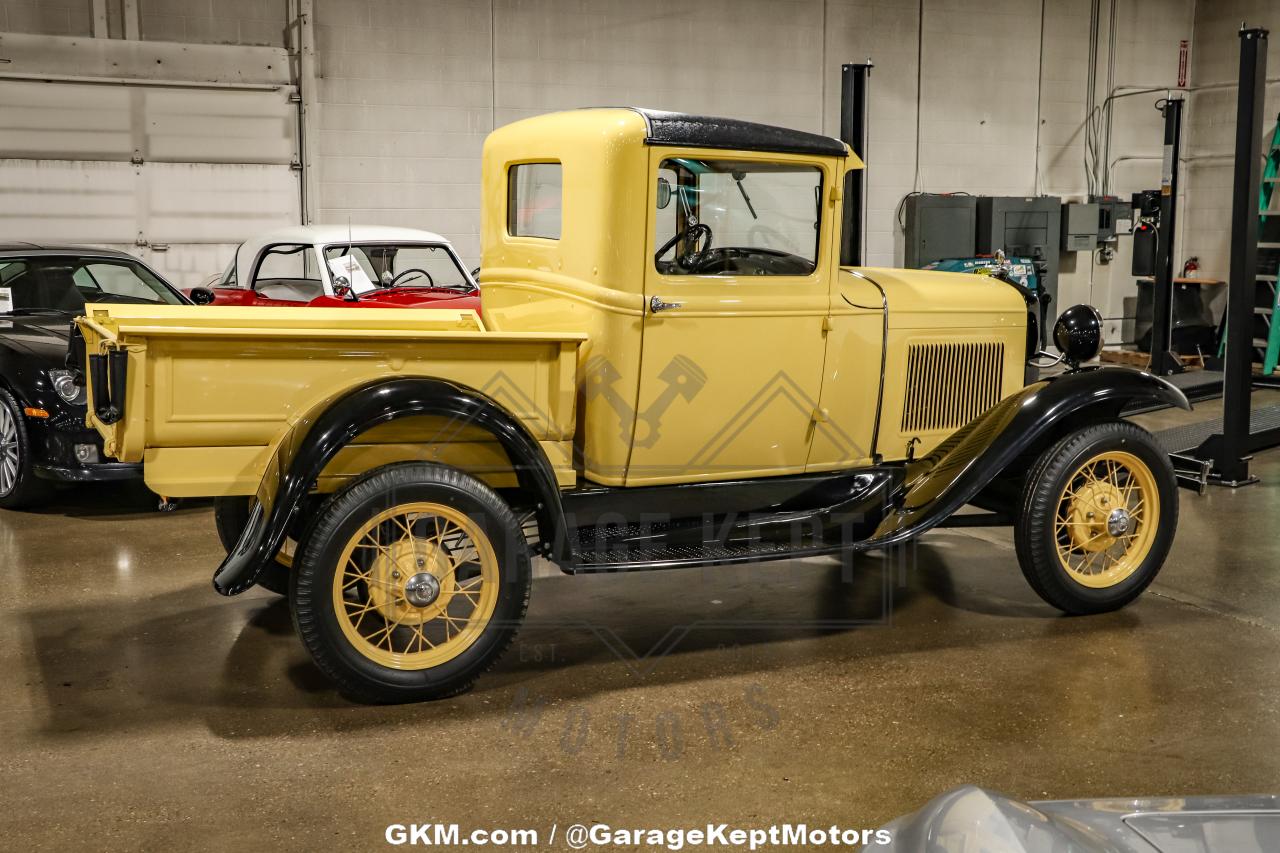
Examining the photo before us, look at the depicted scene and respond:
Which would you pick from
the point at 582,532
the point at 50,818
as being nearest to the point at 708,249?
the point at 582,532

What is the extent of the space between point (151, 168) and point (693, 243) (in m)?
7.60

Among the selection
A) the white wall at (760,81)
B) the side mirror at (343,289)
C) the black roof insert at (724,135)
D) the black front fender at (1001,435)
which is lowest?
the black front fender at (1001,435)

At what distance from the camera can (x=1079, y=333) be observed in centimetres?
472

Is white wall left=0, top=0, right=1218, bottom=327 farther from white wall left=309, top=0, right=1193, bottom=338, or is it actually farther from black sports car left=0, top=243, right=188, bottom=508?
black sports car left=0, top=243, right=188, bottom=508

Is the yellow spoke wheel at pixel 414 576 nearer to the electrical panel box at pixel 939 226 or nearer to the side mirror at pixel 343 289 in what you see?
the side mirror at pixel 343 289

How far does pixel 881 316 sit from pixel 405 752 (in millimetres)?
2312

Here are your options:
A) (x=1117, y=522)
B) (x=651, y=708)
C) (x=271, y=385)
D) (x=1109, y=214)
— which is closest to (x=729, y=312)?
(x=651, y=708)

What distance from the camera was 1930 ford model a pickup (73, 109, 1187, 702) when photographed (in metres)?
3.55

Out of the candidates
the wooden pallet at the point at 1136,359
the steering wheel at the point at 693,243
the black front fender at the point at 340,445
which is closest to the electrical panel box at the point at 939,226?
the wooden pallet at the point at 1136,359

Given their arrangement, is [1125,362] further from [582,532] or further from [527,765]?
[527,765]

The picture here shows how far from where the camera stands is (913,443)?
4680mm

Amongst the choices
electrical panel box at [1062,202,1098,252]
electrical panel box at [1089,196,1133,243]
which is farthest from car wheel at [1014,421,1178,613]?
electrical panel box at [1089,196,1133,243]

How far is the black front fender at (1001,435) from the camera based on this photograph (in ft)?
13.6

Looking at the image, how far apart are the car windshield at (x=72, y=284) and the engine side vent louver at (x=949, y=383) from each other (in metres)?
4.34
